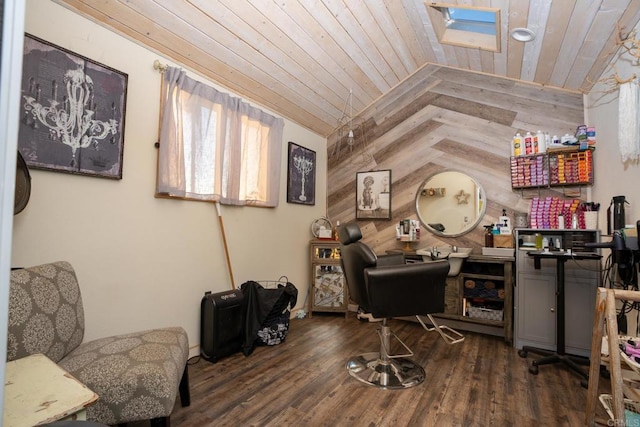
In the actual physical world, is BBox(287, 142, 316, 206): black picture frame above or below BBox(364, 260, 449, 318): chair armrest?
above

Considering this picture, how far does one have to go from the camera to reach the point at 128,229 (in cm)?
205

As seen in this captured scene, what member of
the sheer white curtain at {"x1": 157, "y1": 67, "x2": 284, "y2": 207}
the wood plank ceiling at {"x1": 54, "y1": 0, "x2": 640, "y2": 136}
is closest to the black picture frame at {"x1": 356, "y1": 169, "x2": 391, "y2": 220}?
the wood plank ceiling at {"x1": 54, "y1": 0, "x2": 640, "y2": 136}

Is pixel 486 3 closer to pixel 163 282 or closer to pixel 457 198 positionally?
pixel 457 198

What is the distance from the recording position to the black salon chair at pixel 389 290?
1.99 m

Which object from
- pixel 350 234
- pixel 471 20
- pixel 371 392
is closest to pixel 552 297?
pixel 371 392

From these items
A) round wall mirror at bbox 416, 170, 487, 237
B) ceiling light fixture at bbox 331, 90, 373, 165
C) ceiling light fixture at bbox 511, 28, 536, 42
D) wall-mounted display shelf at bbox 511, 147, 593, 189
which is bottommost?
round wall mirror at bbox 416, 170, 487, 237

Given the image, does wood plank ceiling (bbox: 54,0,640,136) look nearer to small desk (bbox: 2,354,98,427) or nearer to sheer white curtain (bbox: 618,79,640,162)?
sheer white curtain (bbox: 618,79,640,162)

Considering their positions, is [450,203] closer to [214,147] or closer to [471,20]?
[471,20]

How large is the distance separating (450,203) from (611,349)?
234cm

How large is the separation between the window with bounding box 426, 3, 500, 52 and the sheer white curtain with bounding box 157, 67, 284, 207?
183cm

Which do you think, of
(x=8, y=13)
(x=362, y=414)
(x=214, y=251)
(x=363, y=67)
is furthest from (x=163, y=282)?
(x=363, y=67)

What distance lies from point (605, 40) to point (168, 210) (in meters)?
3.48

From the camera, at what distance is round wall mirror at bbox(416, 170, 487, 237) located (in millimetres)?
3422

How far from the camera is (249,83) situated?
9.43 ft
